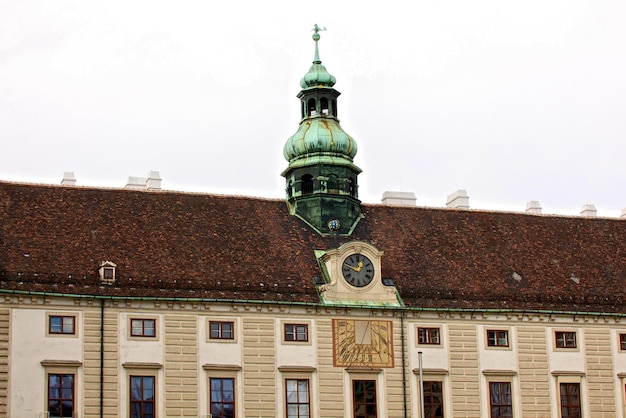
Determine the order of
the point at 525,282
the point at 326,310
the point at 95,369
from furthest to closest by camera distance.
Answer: the point at 525,282 < the point at 326,310 < the point at 95,369

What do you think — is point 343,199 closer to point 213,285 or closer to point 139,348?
point 213,285

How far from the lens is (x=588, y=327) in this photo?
68438mm

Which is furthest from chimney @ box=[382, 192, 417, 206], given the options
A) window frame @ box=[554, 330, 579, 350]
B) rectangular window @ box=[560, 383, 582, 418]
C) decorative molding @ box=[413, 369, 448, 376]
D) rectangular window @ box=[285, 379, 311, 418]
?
rectangular window @ box=[285, 379, 311, 418]

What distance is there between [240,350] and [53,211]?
10.9 meters

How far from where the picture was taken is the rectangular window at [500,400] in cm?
6619

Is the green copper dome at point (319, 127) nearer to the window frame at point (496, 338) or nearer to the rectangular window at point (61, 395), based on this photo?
the window frame at point (496, 338)

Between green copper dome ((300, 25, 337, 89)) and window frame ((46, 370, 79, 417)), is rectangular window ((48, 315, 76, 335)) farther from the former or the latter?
green copper dome ((300, 25, 337, 89))

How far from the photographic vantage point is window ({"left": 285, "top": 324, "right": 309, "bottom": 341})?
211ft

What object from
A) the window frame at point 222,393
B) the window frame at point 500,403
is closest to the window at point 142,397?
the window frame at point 222,393

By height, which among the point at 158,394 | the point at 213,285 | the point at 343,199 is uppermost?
the point at 343,199

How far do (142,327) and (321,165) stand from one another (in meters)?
13.9

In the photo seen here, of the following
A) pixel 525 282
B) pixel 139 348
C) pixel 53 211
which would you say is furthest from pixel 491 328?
pixel 53 211

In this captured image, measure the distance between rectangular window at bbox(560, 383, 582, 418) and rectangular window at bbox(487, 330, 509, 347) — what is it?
132 inches

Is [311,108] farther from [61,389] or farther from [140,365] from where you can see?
[61,389]
